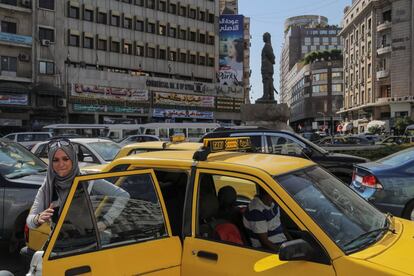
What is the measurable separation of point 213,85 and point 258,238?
56.1m

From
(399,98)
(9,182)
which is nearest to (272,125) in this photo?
(9,182)

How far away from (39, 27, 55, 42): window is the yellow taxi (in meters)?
44.2

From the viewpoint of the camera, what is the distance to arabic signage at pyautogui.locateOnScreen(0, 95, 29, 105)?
40.2 metres

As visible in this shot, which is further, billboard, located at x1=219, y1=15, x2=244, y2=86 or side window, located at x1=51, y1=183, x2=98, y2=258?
billboard, located at x1=219, y1=15, x2=244, y2=86

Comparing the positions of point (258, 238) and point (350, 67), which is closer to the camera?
point (258, 238)

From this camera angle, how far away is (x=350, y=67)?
89.1 metres

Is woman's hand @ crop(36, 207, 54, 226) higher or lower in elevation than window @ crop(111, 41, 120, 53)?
lower

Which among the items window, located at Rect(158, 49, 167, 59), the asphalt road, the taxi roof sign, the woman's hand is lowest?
the asphalt road

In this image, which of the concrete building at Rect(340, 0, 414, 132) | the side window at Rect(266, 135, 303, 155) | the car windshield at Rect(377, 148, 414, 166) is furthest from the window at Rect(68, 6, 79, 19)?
the concrete building at Rect(340, 0, 414, 132)

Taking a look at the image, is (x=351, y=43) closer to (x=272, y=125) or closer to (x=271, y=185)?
(x=272, y=125)

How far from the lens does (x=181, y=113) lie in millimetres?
54188

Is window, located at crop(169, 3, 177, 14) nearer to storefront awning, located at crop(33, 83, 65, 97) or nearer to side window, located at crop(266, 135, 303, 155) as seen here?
storefront awning, located at crop(33, 83, 65, 97)

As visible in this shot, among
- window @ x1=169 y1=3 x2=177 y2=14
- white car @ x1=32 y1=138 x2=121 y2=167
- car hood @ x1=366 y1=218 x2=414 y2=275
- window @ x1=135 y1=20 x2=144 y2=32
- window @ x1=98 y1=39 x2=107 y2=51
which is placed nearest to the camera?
car hood @ x1=366 y1=218 x2=414 y2=275

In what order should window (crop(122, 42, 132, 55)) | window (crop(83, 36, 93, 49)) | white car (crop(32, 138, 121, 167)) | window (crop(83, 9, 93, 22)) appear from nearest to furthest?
white car (crop(32, 138, 121, 167)) → window (crop(83, 36, 93, 49)) → window (crop(83, 9, 93, 22)) → window (crop(122, 42, 132, 55))
